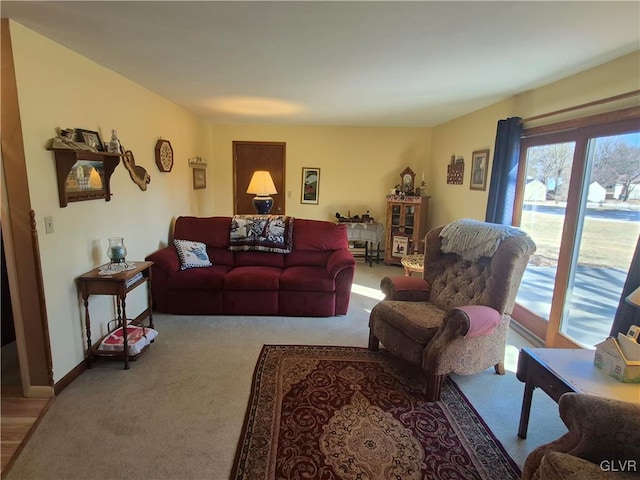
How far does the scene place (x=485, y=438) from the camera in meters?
1.98

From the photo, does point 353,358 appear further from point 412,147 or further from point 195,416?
point 412,147


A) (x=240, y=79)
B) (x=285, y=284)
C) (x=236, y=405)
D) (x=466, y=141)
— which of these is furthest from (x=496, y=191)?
(x=236, y=405)

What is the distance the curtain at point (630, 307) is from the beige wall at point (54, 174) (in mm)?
3584

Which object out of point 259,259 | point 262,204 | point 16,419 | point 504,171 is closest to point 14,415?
point 16,419

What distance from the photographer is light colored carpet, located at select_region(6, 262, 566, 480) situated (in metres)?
1.77

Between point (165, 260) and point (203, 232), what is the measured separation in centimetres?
66

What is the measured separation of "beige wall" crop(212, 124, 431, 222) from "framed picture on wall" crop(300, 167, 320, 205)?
0.07 m

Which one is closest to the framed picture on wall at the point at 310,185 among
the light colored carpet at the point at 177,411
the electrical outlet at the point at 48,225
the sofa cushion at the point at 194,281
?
the sofa cushion at the point at 194,281

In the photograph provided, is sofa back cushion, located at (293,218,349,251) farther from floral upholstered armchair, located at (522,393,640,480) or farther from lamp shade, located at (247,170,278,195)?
floral upholstered armchair, located at (522,393,640,480)

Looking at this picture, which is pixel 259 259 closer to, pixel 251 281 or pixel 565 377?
pixel 251 281

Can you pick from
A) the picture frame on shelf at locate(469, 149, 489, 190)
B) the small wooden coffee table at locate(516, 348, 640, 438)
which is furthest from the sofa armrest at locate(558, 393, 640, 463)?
the picture frame on shelf at locate(469, 149, 489, 190)

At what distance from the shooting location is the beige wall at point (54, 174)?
2.12 m

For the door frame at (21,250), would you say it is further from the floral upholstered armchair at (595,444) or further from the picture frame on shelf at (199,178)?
the picture frame on shelf at (199,178)

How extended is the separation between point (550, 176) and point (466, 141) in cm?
161
